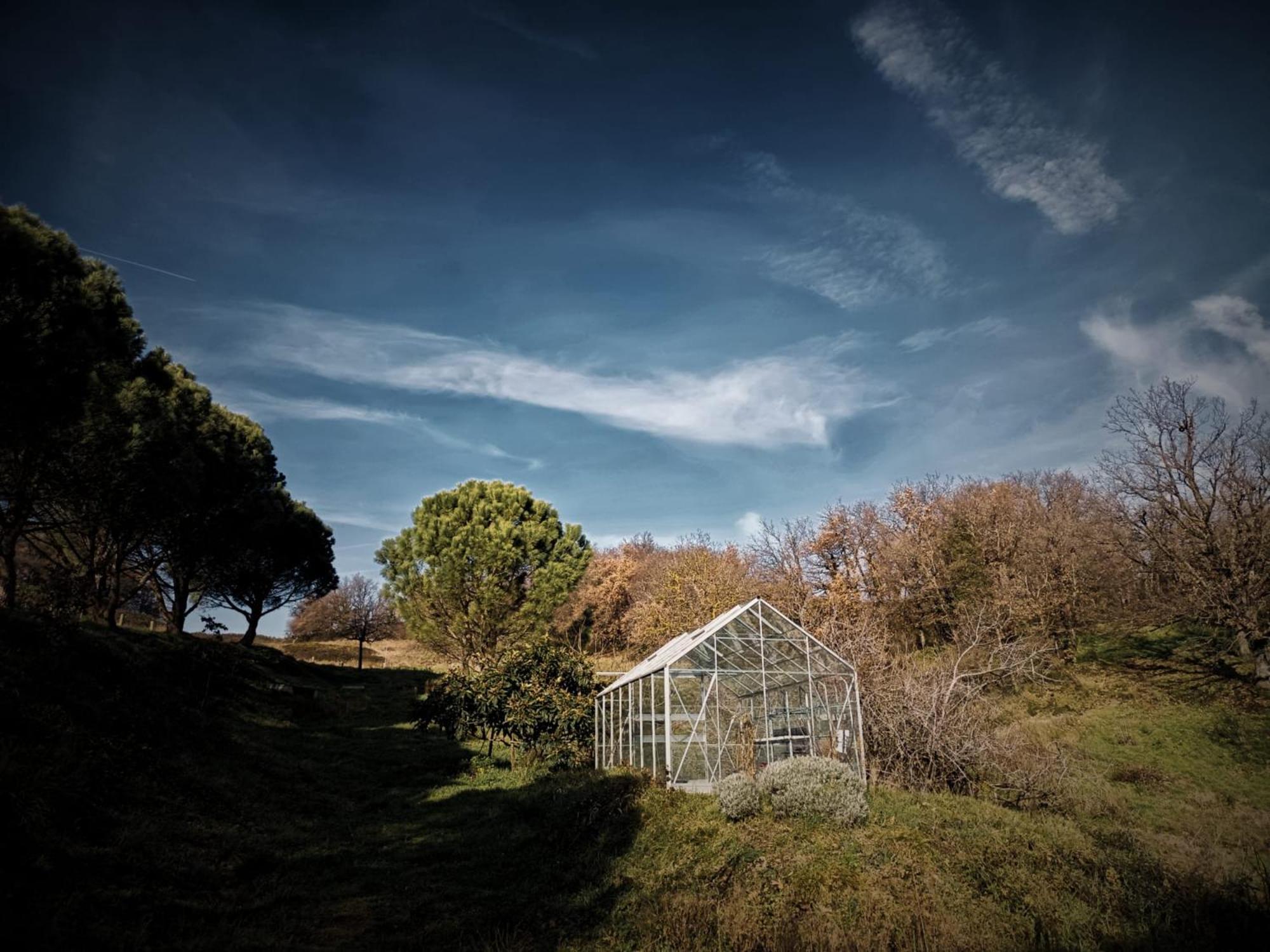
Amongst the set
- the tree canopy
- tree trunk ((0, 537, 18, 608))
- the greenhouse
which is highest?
the tree canopy

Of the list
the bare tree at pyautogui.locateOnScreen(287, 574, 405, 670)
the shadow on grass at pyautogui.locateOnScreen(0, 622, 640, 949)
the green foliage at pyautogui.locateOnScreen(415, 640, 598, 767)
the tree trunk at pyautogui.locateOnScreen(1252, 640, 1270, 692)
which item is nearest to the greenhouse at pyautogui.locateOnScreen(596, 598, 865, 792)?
the shadow on grass at pyautogui.locateOnScreen(0, 622, 640, 949)

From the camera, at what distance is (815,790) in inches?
439

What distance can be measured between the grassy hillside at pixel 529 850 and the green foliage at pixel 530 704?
184cm

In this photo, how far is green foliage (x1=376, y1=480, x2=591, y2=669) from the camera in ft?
99.2

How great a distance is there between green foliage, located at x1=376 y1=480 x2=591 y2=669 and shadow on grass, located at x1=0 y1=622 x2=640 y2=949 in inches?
490

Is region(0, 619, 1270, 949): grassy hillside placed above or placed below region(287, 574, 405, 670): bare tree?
below

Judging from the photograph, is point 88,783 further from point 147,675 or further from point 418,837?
point 147,675

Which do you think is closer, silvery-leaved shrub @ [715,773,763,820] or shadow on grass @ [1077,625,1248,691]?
silvery-leaved shrub @ [715,773,763,820]

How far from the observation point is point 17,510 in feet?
49.2

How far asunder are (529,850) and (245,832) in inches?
187

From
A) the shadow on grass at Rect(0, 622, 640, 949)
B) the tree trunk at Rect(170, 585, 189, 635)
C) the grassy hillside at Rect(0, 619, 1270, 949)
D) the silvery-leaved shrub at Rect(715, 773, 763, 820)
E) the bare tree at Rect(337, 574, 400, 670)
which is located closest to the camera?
the shadow on grass at Rect(0, 622, 640, 949)

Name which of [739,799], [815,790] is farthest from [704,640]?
[815,790]

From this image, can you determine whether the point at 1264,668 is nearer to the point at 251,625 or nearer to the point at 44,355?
the point at 44,355

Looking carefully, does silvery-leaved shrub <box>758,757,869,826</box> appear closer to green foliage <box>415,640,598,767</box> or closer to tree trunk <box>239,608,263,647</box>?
green foliage <box>415,640,598,767</box>
